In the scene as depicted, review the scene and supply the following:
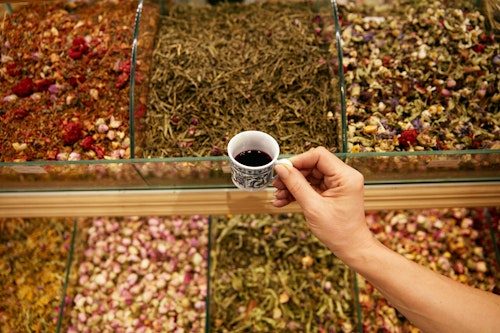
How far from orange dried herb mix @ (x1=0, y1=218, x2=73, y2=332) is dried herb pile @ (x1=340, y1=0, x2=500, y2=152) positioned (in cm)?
157

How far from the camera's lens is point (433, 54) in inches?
76.4

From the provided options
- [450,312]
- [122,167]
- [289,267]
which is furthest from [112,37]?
[450,312]

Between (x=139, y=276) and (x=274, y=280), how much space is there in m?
0.70

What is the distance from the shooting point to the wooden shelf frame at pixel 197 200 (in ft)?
5.56

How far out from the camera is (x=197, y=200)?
171 centimetres

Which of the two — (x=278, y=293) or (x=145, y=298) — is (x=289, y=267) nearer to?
(x=278, y=293)

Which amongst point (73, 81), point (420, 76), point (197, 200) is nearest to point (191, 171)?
point (197, 200)

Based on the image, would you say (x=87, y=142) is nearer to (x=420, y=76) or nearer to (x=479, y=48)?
(x=420, y=76)

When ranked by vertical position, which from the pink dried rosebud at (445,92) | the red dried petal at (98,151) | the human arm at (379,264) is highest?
the pink dried rosebud at (445,92)

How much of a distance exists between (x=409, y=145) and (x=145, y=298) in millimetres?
1441

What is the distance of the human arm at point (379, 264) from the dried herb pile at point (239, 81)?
0.47m

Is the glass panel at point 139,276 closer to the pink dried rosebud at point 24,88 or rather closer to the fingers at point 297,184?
the pink dried rosebud at point 24,88

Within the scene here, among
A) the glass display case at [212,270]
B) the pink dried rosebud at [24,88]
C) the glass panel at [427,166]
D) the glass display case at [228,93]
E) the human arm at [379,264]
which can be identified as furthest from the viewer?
the glass display case at [212,270]

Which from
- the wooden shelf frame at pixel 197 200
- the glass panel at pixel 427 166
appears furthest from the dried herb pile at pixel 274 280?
the glass panel at pixel 427 166
